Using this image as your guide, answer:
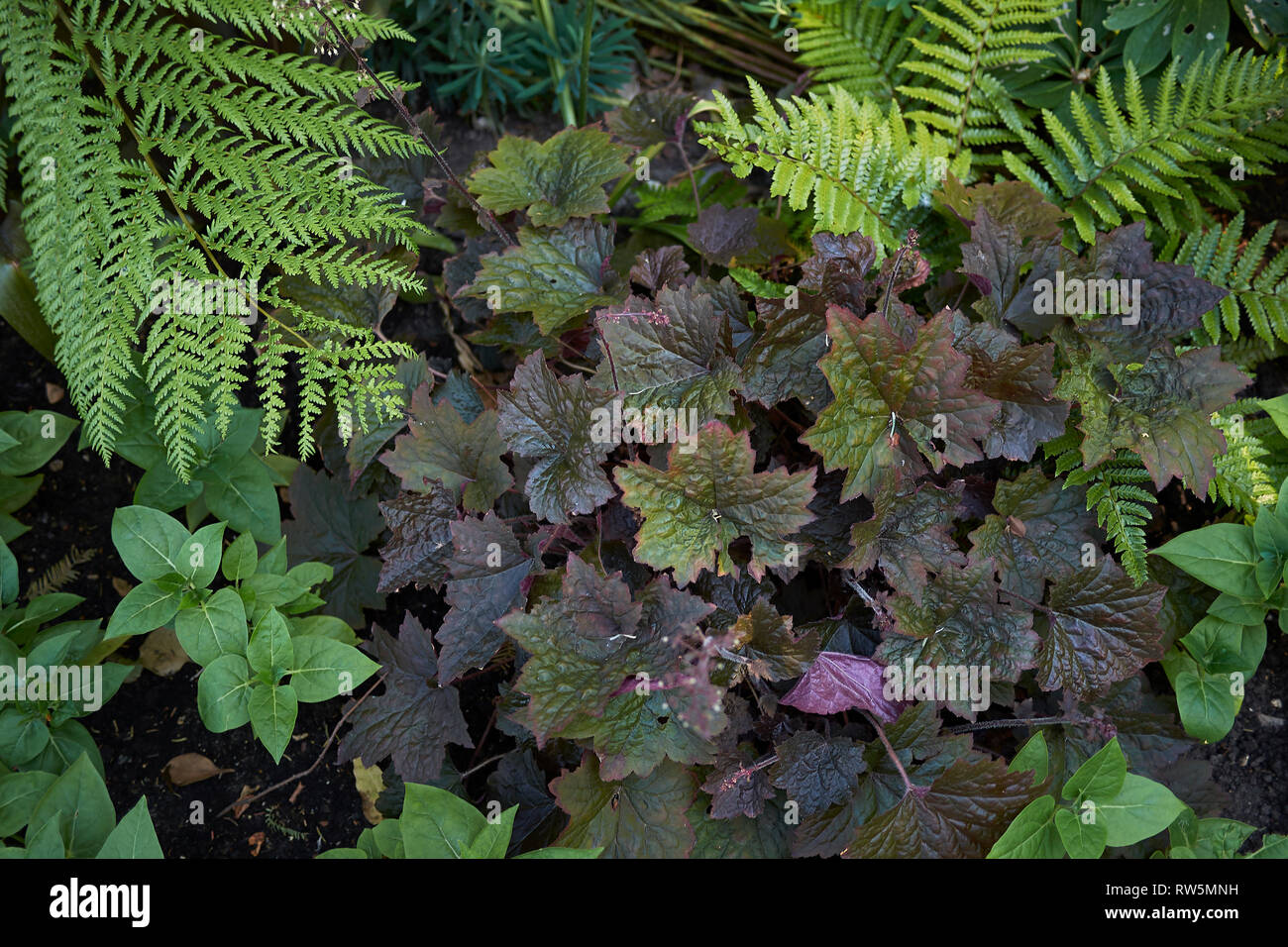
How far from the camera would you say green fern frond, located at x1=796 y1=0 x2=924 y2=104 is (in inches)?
105

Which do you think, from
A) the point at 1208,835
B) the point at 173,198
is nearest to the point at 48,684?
the point at 173,198

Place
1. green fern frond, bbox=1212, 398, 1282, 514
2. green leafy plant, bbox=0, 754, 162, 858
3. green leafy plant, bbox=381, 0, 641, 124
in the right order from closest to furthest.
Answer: green leafy plant, bbox=0, 754, 162, 858
green fern frond, bbox=1212, 398, 1282, 514
green leafy plant, bbox=381, 0, 641, 124

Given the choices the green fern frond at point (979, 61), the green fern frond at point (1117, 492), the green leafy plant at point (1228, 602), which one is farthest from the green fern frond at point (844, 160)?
the green leafy plant at point (1228, 602)

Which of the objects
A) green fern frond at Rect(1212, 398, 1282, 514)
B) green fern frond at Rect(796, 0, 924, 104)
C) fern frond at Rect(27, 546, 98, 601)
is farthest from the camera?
green fern frond at Rect(796, 0, 924, 104)

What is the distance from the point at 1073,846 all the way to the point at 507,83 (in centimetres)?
262

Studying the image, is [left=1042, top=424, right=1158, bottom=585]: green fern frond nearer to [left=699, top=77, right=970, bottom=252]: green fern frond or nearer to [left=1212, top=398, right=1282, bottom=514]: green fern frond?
[left=1212, top=398, right=1282, bottom=514]: green fern frond

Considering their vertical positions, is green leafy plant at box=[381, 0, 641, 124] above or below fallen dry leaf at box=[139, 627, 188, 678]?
above

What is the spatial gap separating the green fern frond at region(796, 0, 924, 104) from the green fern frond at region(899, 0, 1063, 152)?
0.26 ft

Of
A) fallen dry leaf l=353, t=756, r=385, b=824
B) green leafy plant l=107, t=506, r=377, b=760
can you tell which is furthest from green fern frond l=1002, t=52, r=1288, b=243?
fallen dry leaf l=353, t=756, r=385, b=824

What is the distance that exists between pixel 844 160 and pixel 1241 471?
1219 mm

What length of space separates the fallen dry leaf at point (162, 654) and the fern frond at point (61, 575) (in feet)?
0.90

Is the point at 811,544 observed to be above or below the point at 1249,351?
below

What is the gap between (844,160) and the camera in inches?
90.7

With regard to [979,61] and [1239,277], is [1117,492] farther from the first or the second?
[979,61]
